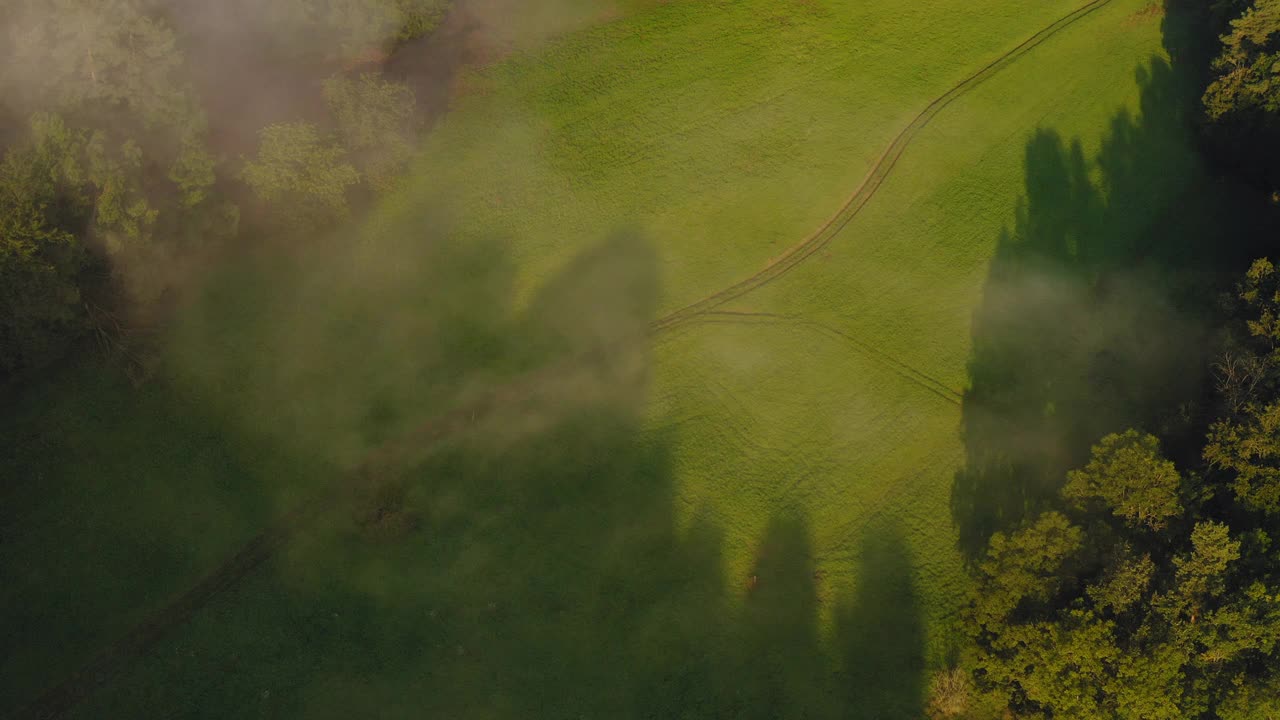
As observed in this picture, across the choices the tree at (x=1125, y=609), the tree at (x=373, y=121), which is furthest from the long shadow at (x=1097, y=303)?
the tree at (x=373, y=121)

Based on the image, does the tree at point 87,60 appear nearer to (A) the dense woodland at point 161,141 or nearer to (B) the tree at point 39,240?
(A) the dense woodland at point 161,141

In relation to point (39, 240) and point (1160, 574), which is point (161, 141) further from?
point (1160, 574)

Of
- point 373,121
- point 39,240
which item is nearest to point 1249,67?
point 373,121

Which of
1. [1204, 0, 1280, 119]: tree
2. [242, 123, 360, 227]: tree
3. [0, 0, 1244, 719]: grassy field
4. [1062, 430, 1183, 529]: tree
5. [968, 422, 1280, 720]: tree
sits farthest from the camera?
[1204, 0, 1280, 119]: tree

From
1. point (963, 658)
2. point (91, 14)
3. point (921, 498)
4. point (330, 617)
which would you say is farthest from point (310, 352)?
point (963, 658)

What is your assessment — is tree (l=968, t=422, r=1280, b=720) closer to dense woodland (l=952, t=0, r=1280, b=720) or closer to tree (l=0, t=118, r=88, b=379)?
dense woodland (l=952, t=0, r=1280, b=720)

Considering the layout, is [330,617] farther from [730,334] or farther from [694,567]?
[730,334]

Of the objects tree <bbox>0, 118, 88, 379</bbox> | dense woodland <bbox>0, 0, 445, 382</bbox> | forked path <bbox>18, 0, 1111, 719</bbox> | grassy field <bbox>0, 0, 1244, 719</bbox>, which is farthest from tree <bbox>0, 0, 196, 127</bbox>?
forked path <bbox>18, 0, 1111, 719</bbox>
